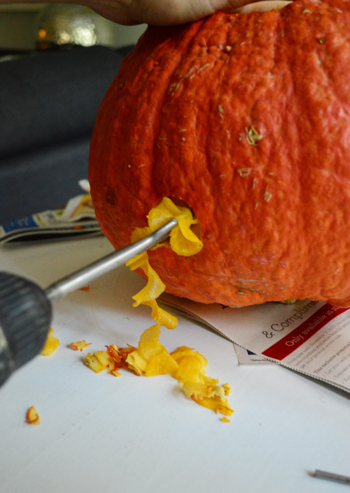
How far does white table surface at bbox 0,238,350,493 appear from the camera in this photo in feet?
1.38

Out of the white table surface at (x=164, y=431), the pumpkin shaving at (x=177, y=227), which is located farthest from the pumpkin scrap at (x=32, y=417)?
the pumpkin shaving at (x=177, y=227)

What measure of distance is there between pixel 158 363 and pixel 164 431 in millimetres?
104

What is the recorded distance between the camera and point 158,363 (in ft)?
1.87

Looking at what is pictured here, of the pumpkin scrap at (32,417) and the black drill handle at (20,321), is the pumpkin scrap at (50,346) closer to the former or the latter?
the pumpkin scrap at (32,417)

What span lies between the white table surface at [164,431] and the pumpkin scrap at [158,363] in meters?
0.01

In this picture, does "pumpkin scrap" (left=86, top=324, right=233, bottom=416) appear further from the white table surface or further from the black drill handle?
the black drill handle

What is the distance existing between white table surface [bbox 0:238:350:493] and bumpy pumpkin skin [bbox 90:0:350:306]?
0.13m

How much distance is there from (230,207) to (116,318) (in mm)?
263

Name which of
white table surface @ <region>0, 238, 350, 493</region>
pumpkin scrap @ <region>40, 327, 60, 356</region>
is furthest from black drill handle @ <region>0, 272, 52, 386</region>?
pumpkin scrap @ <region>40, 327, 60, 356</region>

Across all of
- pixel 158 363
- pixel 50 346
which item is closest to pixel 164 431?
pixel 158 363

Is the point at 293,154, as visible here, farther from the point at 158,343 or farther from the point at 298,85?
the point at 158,343

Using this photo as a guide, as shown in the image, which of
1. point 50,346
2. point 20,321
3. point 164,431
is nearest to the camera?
point 20,321

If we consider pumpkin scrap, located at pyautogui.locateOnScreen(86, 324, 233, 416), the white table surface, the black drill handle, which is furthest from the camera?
pumpkin scrap, located at pyautogui.locateOnScreen(86, 324, 233, 416)

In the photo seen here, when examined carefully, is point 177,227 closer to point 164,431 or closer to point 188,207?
point 188,207
